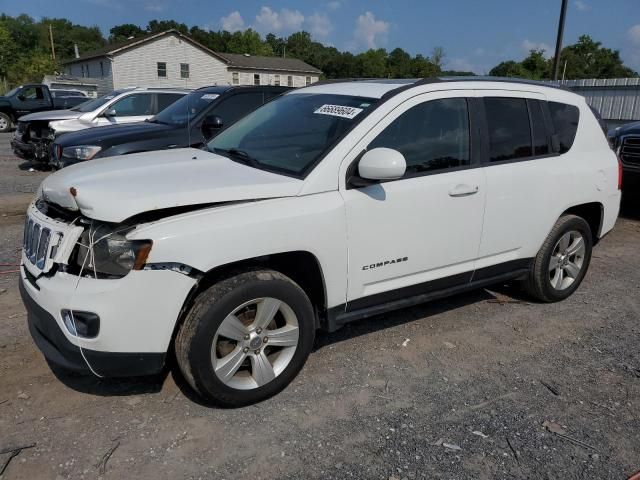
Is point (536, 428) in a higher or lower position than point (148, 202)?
lower

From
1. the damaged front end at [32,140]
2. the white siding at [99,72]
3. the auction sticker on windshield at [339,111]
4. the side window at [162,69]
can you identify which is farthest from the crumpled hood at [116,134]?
the side window at [162,69]

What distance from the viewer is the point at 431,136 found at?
3.59 metres

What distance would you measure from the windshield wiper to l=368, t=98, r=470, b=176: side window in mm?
780

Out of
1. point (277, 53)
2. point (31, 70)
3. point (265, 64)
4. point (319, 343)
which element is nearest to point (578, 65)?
point (265, 64)

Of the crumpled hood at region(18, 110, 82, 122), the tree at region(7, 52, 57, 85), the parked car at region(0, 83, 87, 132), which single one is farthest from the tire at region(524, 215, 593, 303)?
the tree at region(7, 52, 57, 85)

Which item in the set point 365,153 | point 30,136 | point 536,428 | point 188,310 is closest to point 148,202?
point 188,310

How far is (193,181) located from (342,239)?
917mm

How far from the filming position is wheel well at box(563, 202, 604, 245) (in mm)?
4730

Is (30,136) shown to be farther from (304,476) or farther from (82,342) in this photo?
(304,476)

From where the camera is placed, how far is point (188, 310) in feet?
9.37

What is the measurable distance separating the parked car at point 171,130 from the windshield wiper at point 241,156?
2764 millimetres

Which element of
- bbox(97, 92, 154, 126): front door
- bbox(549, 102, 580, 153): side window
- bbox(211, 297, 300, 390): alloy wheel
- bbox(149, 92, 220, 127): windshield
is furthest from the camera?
bbox(97, 92, 154, 126): front door

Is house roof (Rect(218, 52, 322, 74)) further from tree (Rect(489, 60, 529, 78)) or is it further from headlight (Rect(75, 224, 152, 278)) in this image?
headlight (Rect(75, 224, 152, 278))

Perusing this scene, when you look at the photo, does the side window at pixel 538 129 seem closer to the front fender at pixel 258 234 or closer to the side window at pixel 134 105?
the front fender at pixel 258 234
